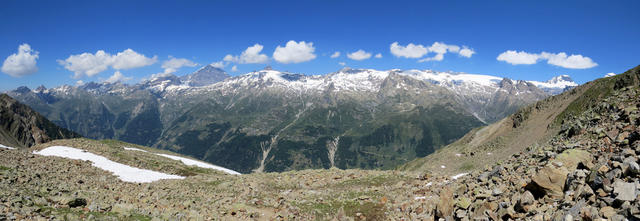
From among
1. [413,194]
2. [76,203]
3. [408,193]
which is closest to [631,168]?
[413,194]

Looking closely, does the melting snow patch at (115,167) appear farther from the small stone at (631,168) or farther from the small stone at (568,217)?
the small stone at (631,168)

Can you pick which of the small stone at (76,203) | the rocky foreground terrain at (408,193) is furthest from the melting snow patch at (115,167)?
the small stone at (76,203)

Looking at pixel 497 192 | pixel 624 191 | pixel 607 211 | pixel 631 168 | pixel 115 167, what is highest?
pixel 631 168

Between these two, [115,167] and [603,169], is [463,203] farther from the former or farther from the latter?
[115,167]

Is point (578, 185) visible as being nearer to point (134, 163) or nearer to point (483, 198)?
point (483, 198)

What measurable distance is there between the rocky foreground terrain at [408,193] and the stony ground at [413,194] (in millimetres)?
57

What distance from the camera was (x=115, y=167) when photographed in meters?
49.1

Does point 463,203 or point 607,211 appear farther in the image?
point 463,203

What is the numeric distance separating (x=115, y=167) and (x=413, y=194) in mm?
45426

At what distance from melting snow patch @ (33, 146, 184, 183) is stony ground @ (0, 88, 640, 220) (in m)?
6.31

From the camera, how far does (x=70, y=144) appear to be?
61844mm

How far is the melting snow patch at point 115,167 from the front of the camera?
4600 centimetres

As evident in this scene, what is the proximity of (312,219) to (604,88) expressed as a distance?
8634 centimetres

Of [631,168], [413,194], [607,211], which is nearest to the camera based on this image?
[607,211]
